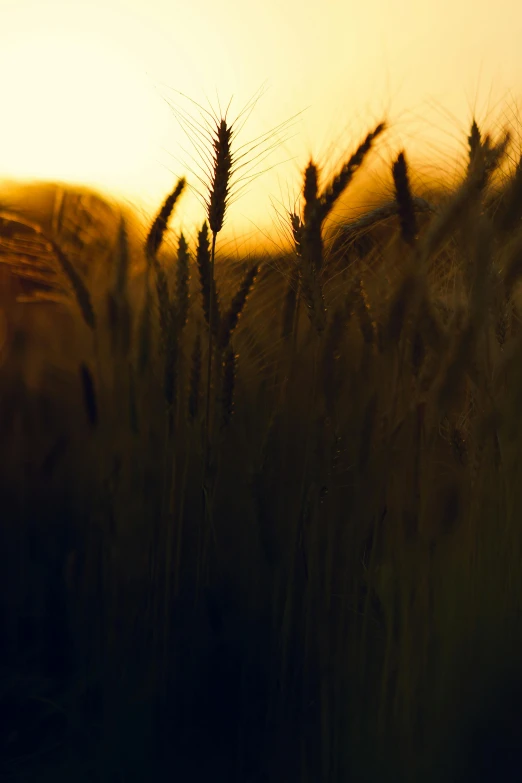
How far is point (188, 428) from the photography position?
48.1 inches

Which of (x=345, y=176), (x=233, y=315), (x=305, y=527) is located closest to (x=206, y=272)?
(x=233, y=315)

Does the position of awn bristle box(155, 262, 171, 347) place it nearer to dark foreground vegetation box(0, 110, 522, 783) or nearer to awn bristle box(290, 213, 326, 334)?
dark foreground vegetation box(0, 110, 522, 783)

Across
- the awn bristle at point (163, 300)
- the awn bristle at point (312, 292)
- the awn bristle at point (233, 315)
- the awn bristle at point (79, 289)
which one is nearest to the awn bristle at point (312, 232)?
the awn bristle at point (312, 292)

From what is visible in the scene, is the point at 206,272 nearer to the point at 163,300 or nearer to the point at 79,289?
the point at 163,300

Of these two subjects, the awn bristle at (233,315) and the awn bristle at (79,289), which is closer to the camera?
the awn bristle at (233,315)

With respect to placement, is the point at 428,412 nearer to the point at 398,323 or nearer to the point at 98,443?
the point at 398,323

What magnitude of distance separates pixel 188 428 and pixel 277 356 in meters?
0.21

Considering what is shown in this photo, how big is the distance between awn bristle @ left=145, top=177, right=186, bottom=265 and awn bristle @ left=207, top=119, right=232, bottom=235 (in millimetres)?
237

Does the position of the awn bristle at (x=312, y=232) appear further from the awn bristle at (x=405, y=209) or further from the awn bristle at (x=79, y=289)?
the awn bristle at (x=79, y=289)

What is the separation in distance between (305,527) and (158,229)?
0.57 meters

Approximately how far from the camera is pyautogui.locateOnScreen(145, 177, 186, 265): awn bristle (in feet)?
4.29

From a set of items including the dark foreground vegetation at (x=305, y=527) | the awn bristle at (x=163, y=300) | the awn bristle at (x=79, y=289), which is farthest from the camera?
the awn bristle at (x=79, y=289)

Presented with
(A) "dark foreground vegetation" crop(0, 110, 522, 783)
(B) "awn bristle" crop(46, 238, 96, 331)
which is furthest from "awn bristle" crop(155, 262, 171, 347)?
(B) "awn bristle" crop(46, 238, 96, 331)

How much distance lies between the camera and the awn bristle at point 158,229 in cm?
131
